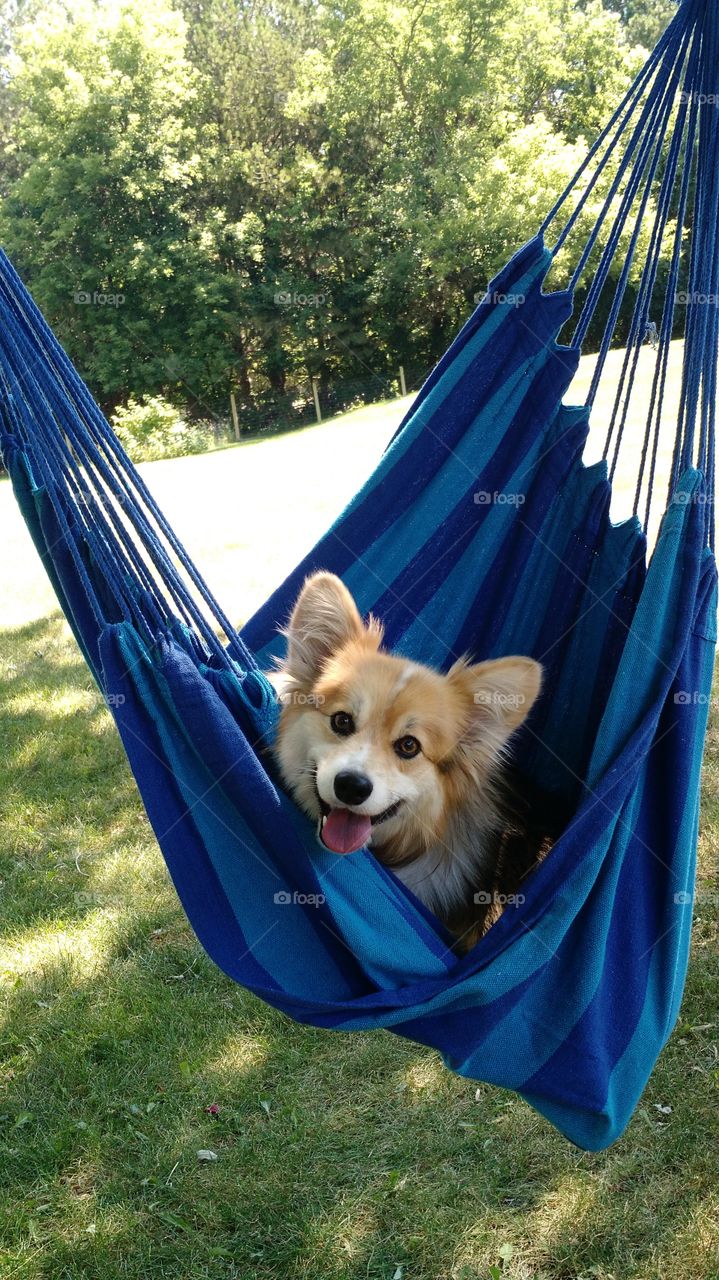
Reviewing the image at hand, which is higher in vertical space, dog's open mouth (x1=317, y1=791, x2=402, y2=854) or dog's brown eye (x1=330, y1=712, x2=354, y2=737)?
dog's brown eye (x1=330, y1=712, x2=354, y2=737)

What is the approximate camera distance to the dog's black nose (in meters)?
1.84

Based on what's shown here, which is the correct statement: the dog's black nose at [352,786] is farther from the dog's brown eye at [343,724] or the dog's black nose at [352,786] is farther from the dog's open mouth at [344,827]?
the dog's brown eye at [343,724]

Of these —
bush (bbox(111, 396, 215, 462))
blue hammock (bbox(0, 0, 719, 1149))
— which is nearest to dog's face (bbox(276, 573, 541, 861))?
blue hammock (bbox(0, 0, 719, 1149))

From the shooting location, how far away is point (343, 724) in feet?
6.54

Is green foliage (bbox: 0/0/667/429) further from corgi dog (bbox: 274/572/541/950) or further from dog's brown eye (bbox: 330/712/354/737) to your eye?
dog's brown eye (bbox: 330/712/354/737)

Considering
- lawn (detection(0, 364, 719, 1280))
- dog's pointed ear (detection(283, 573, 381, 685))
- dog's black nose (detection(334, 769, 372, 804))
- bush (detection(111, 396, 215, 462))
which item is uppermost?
dog's pointed ear (detection(283, 573, 381, 685))

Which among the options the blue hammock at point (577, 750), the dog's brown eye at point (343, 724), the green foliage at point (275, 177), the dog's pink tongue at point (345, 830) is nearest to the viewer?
the blue hammock at point (577, 750)

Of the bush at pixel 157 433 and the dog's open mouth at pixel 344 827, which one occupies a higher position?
the dog's open mouth at pixel 344 827

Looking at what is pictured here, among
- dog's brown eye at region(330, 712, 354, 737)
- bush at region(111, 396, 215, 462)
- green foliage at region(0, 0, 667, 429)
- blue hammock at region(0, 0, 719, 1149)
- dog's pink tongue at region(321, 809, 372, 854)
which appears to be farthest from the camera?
green foliage at region(0, 0, 667, 429)

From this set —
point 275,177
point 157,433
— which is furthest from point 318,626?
point 275,177

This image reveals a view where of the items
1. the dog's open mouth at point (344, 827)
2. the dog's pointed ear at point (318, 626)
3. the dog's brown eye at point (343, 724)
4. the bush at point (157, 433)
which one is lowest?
the bush at point (157, 433)

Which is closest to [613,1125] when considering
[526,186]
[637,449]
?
[637,449]

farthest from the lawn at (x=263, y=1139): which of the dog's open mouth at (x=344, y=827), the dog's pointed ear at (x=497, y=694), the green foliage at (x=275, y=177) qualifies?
the green foliage at (x=275, y=177)

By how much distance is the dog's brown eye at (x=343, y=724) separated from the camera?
1988mm
